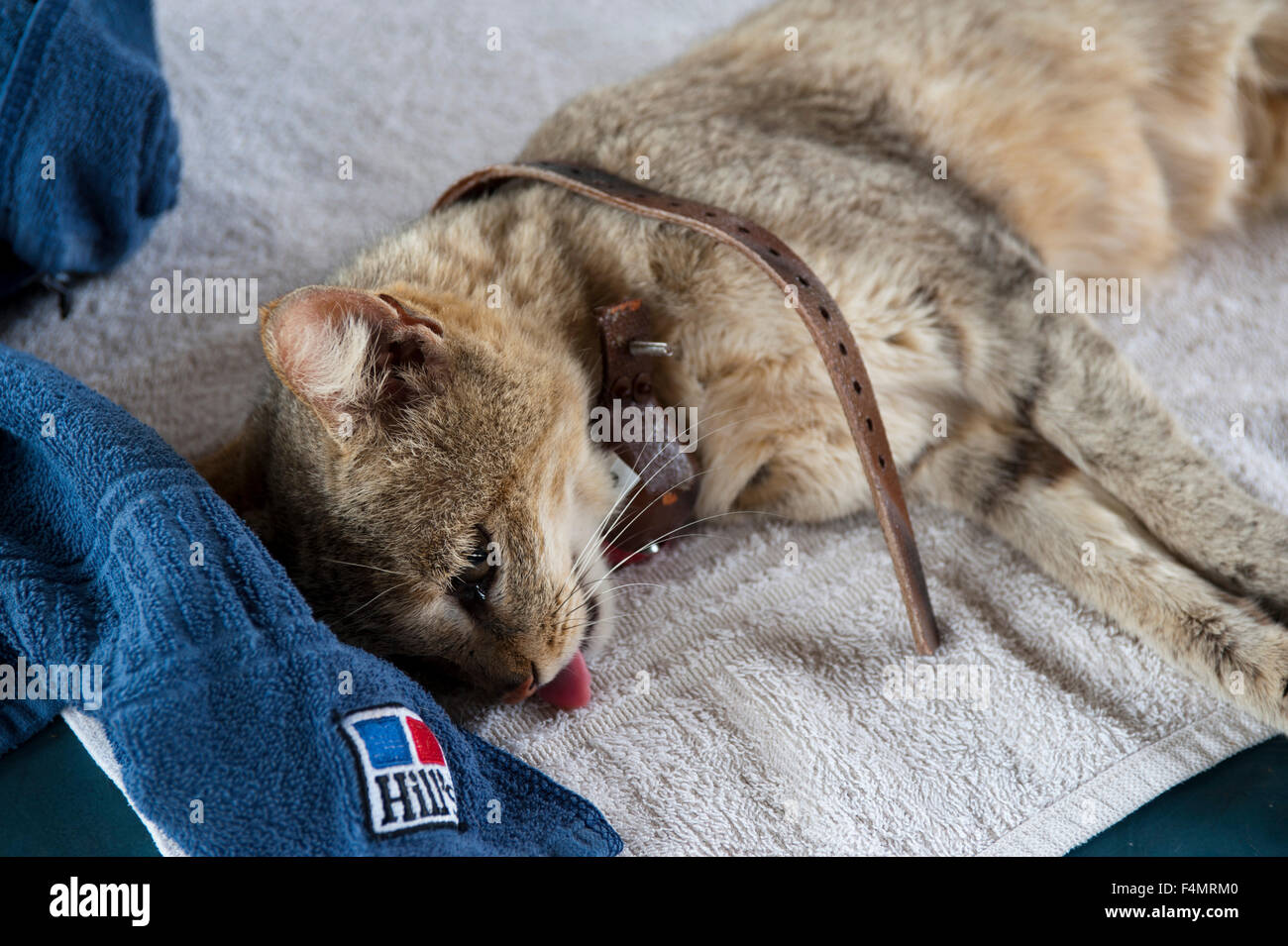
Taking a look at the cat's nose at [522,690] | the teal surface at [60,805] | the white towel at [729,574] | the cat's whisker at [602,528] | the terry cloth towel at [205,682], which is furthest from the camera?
the cat's whisker at [602,528]

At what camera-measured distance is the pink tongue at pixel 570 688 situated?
1.34m

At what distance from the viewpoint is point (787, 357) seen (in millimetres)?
1509

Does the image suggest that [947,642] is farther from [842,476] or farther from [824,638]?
[842,476]

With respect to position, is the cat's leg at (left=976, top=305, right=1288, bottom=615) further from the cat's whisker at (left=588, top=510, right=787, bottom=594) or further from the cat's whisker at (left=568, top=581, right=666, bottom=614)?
the cat's whisker at (left=568, top=581, right=666, bottom=614)

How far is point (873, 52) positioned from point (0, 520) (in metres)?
1.64

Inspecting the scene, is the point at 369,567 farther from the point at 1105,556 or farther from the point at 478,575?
the point at 1105,556

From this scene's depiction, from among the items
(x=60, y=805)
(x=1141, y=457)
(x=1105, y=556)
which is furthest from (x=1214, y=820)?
(x=60, y=805)

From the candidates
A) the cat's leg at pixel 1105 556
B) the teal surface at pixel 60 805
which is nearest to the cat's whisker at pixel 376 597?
the teal surface at pixel 60 805

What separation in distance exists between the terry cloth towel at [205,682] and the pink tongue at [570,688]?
0.60ft

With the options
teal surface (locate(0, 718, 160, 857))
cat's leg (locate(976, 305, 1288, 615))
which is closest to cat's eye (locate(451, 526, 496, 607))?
teal surface (locate(0, 718, 160, 857))

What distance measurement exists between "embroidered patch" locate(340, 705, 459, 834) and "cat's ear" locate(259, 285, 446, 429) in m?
0.40

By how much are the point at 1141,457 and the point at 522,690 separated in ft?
3.11

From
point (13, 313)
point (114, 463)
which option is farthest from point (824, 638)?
point (13, 313)

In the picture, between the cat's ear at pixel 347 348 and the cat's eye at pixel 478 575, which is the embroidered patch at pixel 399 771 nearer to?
the cat's eye at pixel 478 575
